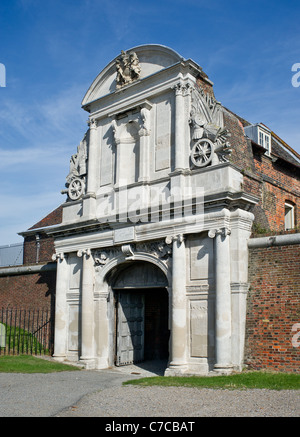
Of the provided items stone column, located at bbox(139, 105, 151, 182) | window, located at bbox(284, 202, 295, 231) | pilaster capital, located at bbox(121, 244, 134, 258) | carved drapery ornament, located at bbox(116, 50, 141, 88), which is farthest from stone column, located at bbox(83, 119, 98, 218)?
window, located at bbox(284, 202, 295, 231)

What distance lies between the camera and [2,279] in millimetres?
21641

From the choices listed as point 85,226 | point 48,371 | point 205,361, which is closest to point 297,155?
point 85,226

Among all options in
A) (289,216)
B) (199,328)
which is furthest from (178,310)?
(289,216)

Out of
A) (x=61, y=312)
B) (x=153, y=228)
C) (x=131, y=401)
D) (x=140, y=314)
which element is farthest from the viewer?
(x=140, y=314)

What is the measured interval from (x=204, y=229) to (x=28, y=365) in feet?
22.7

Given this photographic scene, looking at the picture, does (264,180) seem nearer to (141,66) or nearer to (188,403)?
(141,66)

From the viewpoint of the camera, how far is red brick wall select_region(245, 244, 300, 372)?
11578 millimetres

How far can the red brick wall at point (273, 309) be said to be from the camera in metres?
11.6

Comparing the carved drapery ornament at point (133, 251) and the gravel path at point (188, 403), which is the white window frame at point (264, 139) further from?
the gravel path at point (188, 403)

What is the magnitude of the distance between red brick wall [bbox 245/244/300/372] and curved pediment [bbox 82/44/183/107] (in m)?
6.67

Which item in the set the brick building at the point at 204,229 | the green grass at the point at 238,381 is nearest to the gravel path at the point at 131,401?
the green grass at the point at 238,381

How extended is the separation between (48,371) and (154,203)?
5.88 m

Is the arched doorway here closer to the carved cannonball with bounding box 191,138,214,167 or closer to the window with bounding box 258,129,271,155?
the carved cannonball with bounding box 191,138,214,167

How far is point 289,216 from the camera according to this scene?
18.7m
